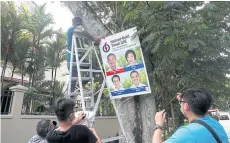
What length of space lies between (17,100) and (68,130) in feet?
12.3

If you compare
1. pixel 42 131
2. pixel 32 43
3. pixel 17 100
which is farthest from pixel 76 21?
pixel 32 43

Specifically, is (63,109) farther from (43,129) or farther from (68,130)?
(43,129)

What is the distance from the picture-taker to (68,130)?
6.10ft

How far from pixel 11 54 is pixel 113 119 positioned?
4362 mm

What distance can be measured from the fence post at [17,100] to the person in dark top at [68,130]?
11.4ft

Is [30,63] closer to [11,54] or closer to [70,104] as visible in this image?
[11,54]

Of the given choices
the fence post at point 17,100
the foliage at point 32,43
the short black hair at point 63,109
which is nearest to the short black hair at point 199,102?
the short black hair at point 63,109

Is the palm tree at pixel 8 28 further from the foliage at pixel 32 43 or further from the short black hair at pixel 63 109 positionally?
the short black hair at pixel 63 109

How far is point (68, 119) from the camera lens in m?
1.92

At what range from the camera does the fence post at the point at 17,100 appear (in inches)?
193

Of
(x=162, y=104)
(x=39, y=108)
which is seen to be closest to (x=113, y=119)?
(x=39, y=108)

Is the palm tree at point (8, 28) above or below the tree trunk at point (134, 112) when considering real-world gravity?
above

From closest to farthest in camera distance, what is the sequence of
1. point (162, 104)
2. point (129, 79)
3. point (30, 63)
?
point (129, 79) → point (162, 104) → point (30, 63)

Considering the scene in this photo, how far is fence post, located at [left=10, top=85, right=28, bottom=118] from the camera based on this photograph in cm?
491
